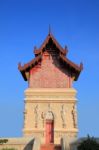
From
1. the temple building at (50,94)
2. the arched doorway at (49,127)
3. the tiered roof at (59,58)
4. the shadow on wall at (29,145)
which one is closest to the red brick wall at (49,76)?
the temple building at (50,94)

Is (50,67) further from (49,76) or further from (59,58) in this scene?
(59,58)

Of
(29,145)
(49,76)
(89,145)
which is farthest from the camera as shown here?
(49,76)

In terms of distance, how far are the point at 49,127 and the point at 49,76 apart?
16.5 ft

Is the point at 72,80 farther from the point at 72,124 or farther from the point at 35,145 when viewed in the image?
the point at 35,145

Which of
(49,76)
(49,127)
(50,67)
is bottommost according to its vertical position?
(49,127)

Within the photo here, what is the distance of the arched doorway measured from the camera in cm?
3306

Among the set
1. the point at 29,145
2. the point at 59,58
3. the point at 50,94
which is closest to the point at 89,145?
the point at 29,145

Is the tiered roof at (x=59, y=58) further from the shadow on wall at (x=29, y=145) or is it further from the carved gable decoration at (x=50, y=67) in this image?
the shadow on wall at (x=29, y=145)

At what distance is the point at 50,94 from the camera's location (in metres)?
34.3

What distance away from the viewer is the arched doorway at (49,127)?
33.1 m

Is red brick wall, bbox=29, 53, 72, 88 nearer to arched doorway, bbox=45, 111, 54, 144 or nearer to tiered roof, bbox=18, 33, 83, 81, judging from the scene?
tiered roof, bbox=18, 33, 83, 81

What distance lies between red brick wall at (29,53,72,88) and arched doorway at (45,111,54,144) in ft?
9.69

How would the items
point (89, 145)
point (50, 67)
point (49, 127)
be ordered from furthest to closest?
point (50, 67)
point (49, 127)
point (89, 145)

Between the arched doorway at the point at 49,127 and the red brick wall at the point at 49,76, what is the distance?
2953 mm
